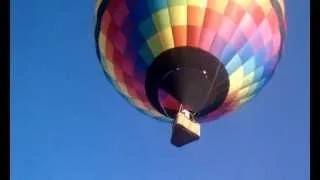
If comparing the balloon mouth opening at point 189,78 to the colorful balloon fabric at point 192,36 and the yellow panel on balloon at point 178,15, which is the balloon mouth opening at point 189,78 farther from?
the yellow panel on balloon at point 178,15

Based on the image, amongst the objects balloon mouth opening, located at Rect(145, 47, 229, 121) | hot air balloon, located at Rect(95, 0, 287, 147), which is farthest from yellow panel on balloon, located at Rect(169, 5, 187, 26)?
balloon mouth opening, located at Rect(145, 47, 229, 121)

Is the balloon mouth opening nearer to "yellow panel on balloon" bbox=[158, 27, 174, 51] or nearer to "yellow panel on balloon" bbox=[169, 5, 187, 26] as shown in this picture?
"yellow panel on balloon" bbox=[158, 27, 174, 51]

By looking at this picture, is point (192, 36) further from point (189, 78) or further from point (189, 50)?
point (189, 78)

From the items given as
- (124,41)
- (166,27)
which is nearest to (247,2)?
(166,27)

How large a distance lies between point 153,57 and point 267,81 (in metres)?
1.06

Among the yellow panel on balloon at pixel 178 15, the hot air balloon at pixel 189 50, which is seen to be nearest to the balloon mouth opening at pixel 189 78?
the hot air balloon at pixel 189 50

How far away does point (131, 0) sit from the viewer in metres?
4.50

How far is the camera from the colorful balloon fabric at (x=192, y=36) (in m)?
4.37

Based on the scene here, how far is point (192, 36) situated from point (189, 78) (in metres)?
0.33

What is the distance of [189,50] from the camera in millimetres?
4309

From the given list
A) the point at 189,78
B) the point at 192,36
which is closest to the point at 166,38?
the point at 192,36

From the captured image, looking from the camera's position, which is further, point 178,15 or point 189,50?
point 178,15

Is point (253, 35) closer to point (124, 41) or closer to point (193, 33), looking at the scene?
point (193, 33)

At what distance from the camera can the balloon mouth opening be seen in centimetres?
424
